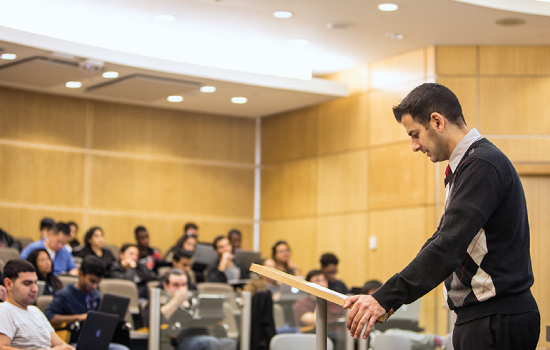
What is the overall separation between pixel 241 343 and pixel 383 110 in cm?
432

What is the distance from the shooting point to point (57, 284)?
Result: 21.0ft

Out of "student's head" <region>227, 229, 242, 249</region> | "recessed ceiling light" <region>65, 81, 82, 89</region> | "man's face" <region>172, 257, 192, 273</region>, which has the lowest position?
"man's face" <region>172, 257, 192, 273</region>

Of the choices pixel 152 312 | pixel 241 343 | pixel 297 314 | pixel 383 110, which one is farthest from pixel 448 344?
pixel 383 110

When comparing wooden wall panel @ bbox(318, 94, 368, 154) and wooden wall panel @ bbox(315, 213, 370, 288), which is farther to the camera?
wooden wall panel @ bbox(318, 94, 368, 154)

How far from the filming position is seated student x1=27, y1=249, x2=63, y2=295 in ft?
20.4

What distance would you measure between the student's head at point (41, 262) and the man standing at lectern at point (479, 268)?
15.5 ft

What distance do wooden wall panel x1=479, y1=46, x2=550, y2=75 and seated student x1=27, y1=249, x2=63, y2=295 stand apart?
540 centimetres

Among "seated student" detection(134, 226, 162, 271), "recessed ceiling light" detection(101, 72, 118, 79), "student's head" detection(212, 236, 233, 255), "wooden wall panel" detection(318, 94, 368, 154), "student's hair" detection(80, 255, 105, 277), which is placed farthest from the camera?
"wooden wall panel" detection(318, 94, 368, 154)

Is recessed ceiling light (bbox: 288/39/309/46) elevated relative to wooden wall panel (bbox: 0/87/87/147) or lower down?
elevated

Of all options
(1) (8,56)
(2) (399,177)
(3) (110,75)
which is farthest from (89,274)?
(2) (399,177)

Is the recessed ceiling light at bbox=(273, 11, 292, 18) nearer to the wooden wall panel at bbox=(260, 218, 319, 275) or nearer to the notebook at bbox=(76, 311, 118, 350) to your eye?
the wooden wall panel at bbox=(260, 218, 319, 275)

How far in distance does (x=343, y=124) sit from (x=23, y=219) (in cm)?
451

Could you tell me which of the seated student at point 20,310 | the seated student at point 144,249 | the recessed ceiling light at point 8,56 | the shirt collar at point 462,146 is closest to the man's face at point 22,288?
the seated student at point 20,310

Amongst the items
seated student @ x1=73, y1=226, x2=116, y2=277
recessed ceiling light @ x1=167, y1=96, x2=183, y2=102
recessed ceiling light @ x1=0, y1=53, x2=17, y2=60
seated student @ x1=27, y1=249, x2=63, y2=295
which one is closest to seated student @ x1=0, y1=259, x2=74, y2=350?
seated student @ x1=27, y1=249, x2=63, y2=295
